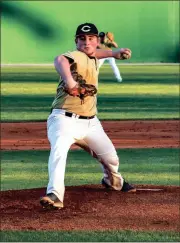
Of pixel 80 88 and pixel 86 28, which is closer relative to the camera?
pixel 80 88

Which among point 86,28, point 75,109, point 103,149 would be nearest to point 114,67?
point 103,149

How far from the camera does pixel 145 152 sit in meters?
14.1

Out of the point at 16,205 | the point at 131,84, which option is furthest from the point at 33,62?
the point at 16,205

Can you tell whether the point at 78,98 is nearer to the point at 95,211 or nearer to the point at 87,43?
the point at 87,43

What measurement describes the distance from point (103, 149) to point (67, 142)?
63 centimetres

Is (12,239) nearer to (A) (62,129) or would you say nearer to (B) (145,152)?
(A) (62,129)

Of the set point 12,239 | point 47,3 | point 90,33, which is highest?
point 47,3

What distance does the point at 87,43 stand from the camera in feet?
27.2

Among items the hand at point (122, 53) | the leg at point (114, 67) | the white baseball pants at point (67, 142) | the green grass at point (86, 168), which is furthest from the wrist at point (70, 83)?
the leg at point (114, 67)

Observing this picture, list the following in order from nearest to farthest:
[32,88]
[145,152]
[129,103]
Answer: [145,152] → [129,103] → [32,88]

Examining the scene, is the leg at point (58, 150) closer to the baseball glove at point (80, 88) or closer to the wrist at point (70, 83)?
the baseball glove at point (80, 88)

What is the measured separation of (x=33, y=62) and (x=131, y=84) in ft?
56.1

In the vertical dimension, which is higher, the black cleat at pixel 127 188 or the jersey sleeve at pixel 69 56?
the jersey sleeve at pixel 69 56

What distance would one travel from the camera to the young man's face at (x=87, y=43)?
27.1 feet
